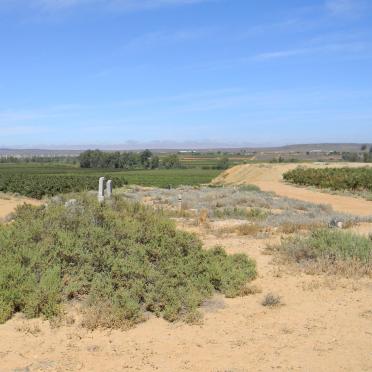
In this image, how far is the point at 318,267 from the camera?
9.18 m

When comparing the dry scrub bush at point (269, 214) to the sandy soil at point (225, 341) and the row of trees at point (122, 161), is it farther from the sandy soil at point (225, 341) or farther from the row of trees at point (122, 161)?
the row of trees at point (122, 161)

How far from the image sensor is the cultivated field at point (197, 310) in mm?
5688

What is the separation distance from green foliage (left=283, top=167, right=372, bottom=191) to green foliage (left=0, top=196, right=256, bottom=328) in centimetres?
3052

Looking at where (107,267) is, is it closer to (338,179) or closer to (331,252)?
(331,252)

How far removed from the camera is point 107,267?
25.3 ft

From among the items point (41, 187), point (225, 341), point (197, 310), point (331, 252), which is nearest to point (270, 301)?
point (197, 310)

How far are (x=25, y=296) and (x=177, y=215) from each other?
10.9m

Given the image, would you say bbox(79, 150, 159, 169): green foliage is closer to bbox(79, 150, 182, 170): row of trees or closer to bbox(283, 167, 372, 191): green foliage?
bbox(79, 150, 182, 170): row of trees

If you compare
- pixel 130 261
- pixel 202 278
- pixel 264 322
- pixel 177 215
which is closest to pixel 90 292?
pixel 130 261

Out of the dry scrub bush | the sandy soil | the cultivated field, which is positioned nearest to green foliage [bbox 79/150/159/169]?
the dry scrub bush

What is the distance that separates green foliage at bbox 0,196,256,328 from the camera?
6.88 metres

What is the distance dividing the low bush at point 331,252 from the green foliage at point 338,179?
93.3 ft

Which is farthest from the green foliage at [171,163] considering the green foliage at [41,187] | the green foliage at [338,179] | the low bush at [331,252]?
the low bush at [331,252]

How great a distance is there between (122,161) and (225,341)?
118366mm
